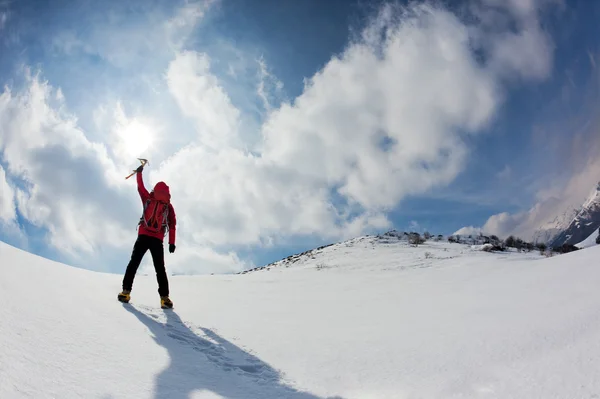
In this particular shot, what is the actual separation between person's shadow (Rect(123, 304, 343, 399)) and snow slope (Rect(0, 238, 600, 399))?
0.01m

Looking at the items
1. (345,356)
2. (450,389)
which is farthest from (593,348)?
(345,356)

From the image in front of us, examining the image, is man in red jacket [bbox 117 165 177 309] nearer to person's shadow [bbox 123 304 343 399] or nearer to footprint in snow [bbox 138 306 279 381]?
footprint in snow [bbox 138 306 279 381]

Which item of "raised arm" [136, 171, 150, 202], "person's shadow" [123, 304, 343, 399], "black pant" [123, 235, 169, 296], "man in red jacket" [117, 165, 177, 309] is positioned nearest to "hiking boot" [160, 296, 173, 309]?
"man in red jacket" [117, 165, 177, 309]

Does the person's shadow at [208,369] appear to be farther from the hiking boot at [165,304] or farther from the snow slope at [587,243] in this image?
the snow slope at [587,243]

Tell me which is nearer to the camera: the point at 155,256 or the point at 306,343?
the point at 306,343

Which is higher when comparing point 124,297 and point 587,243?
point 587,243

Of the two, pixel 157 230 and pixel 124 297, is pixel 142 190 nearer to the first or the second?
pixel 157 230

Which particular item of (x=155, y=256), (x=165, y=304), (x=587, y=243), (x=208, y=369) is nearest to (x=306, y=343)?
(x=208, y=369)

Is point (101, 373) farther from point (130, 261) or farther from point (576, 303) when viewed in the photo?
point (576, 303)

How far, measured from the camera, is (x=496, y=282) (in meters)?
5.77

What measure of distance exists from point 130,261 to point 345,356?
3404mm

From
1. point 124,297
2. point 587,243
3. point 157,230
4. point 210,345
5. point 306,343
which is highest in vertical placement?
point 587,243

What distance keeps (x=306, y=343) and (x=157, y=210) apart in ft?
10.1

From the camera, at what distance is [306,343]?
12.2 ft
